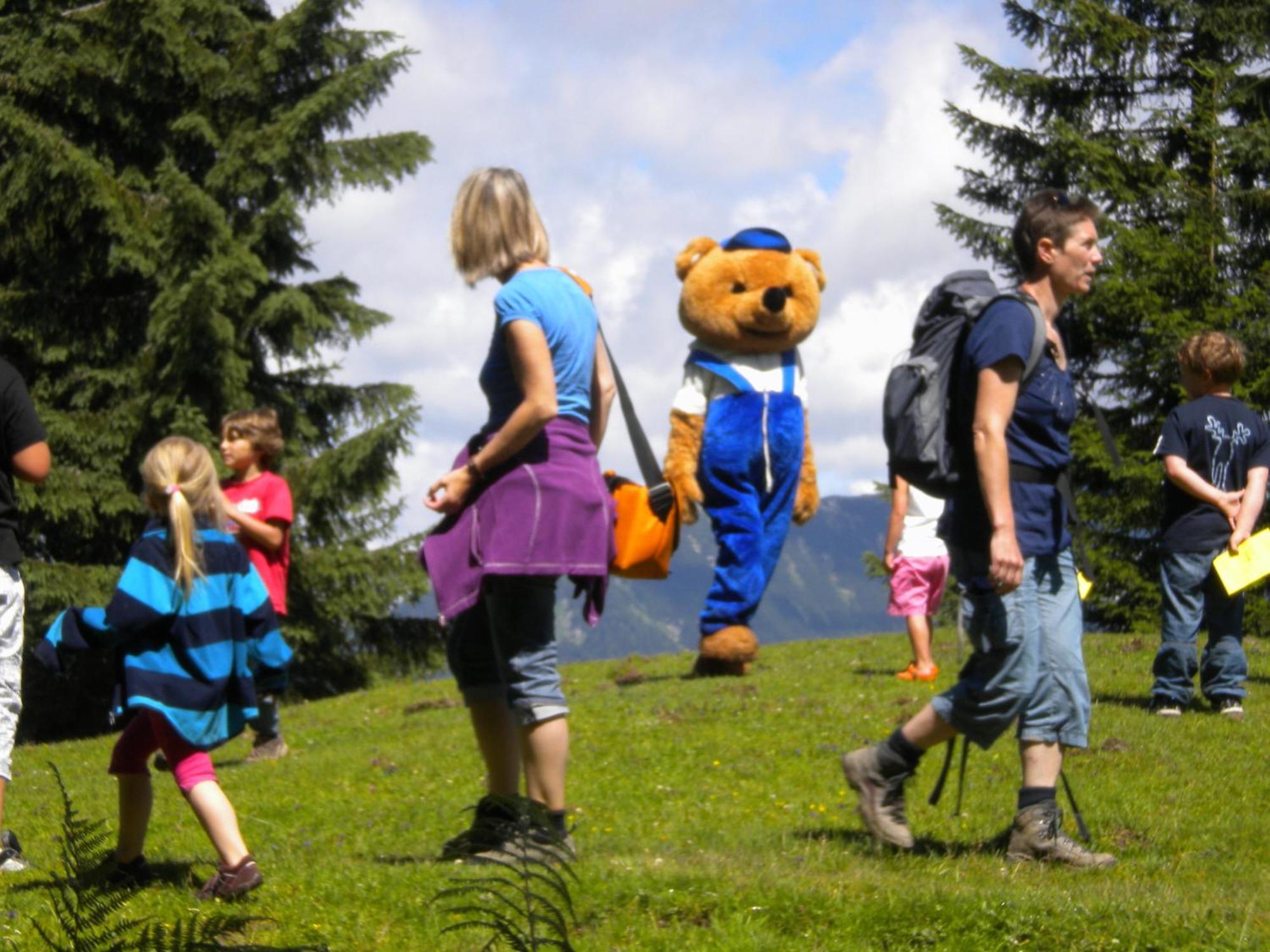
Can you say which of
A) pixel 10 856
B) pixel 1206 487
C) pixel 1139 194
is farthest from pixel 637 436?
pixel 1139 194

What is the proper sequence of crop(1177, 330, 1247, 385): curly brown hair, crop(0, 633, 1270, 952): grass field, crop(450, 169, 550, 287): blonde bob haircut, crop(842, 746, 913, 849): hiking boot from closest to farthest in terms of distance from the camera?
crop(0, 633, 1270, 952): grass field → crop(450, 169, 550, 287): blonde bob haircut → crop(842, 746, 913, 849): hiking boot → crop(1177, 330, 1247, 385): curly brown hair

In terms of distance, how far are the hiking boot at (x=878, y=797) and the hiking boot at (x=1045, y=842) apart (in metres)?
0.35

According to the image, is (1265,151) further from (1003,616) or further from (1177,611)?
(1003,616)

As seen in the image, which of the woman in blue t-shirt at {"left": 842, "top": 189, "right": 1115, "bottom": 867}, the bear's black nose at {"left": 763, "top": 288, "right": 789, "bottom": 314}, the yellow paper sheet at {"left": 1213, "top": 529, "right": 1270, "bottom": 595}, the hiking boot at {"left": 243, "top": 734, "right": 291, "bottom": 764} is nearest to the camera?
the woman in blue t-shirt at {"left": 842, "top": 189, "right": 1115, "bottom": 867}

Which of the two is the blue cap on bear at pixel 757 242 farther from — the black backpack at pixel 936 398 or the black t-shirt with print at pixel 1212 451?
the black backpack at pixel 936 398

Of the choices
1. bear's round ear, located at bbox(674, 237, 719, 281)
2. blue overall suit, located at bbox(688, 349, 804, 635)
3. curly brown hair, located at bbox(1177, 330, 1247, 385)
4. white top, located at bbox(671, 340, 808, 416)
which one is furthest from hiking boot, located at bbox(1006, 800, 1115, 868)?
bear's round ear, located at bbox(674, 237, 719, 281)

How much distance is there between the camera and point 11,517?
17.8 feet

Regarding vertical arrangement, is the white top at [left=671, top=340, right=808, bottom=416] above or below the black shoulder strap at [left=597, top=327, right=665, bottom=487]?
above

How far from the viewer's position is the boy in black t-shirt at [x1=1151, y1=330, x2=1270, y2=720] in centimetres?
838

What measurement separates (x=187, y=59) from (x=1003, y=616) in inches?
684

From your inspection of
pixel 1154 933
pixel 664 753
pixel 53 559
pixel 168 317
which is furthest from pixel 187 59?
pixel 1154 933

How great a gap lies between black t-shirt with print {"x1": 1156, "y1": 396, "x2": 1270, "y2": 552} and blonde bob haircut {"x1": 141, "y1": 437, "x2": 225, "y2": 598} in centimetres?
514

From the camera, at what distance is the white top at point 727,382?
38.8 ft

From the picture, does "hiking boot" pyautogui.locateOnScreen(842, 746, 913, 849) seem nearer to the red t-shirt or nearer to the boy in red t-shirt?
the boy in red t-shirt
